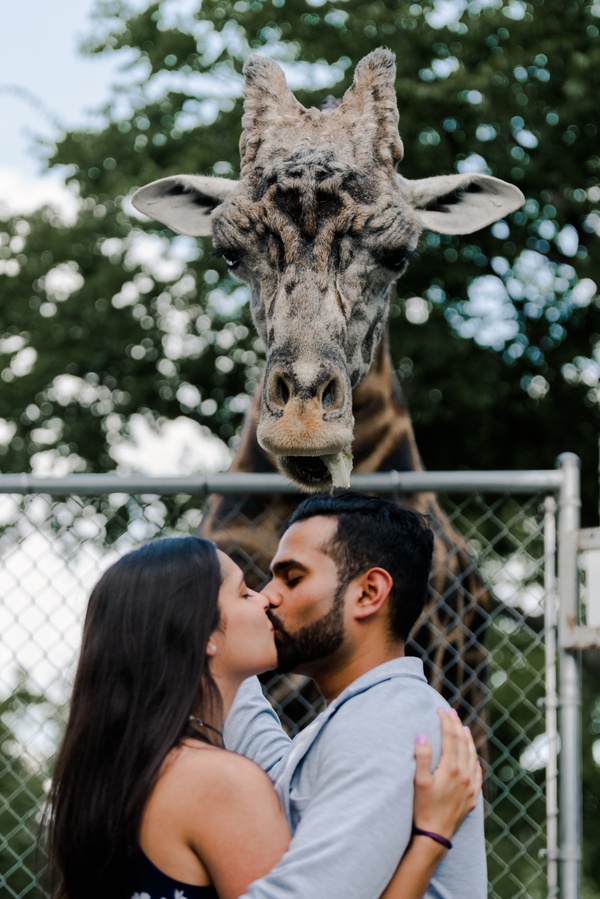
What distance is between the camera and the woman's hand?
2.09 metres

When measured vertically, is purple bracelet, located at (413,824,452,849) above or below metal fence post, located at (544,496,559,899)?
above

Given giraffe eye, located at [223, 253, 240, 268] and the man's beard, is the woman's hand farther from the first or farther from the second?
giraffe eye, located at [223, 253, 240, 268]

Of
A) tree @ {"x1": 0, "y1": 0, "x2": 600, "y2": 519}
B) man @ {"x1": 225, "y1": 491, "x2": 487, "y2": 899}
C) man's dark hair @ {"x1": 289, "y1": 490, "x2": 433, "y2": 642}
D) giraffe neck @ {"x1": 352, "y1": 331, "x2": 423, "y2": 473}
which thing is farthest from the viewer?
tree @ {"x1": 0, "y1": 0, "x2": 600, "y2": 519}

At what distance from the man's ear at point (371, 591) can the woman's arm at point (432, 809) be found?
12.6 inches

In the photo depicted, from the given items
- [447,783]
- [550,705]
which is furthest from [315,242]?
[447,783]

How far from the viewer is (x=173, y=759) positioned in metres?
2.07

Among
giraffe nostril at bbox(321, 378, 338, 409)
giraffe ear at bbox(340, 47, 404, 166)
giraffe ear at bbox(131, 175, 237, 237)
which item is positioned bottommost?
giraffe nostril at bbox(321, 378, 338, 409)

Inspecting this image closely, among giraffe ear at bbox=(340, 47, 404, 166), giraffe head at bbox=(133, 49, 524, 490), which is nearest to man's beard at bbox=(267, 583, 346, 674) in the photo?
giraffe head at bbox=(133, 49, 524, 490)

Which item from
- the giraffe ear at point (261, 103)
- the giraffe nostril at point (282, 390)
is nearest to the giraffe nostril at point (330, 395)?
the giraffe nostril at point (282, 390)

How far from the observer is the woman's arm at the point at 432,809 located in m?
2.07

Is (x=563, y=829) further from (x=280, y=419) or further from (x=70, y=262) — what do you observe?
(x=70, y=262)

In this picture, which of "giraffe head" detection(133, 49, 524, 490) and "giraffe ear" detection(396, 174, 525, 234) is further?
"giraffe ear" detection(396, 174, 525, 234)

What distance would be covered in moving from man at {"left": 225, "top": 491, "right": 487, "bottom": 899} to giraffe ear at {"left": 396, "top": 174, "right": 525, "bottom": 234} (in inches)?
78.9

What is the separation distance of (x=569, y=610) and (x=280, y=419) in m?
1.42
